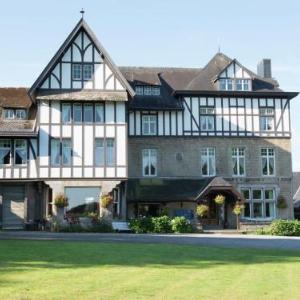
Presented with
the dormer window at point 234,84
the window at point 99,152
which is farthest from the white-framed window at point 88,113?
the dormer window at point 234,84

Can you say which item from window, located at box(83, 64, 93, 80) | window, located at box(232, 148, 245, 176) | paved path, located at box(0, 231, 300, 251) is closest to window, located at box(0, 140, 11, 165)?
window, located at box(83, 64, 93, 80)

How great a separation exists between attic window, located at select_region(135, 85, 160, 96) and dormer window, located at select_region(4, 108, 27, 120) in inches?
319

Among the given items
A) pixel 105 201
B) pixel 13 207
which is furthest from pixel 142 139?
pixel 13 207

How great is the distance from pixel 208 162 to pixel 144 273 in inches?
1028

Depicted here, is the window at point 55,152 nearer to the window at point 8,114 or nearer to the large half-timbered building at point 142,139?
the large half-timbered building at point 142,139

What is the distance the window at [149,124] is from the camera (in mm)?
37125

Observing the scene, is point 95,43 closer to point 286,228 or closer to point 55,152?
point 55,152

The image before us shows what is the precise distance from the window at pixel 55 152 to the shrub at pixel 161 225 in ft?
23.4

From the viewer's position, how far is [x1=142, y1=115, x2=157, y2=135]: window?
122 ft

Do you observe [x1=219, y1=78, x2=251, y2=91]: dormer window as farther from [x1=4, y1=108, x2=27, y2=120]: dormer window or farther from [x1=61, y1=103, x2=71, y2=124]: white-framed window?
[x1=4, y1=108, x2=27, y2=120]: dormer window

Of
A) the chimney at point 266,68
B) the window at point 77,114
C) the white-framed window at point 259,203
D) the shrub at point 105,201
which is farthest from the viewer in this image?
the chimney at point 266,68

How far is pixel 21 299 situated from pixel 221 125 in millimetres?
30115

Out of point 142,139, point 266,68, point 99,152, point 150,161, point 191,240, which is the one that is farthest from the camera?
point 266,68

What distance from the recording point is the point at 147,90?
38.1 m
